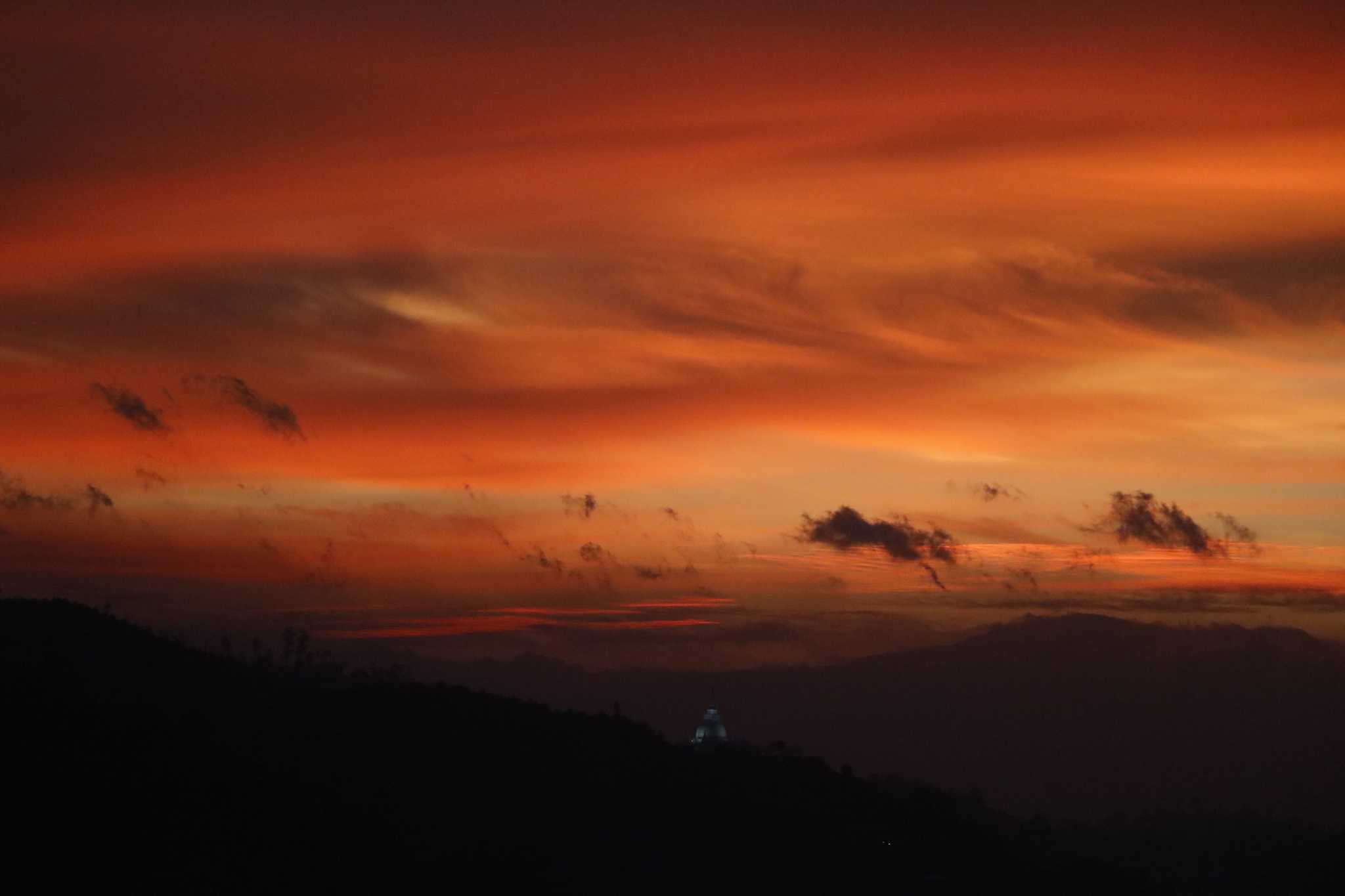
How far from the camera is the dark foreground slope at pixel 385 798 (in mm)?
91625

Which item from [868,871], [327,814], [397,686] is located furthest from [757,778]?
[327,814]

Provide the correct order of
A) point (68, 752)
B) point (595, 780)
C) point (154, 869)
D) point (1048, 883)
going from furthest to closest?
1. point (1048, 883)
2. point (595, 780)
3. point (68, 752)
4. point (154, 869)

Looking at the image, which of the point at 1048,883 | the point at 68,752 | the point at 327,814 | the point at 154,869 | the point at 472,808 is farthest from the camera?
the point at 1048,883

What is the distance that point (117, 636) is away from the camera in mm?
130000

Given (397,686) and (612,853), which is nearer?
(612,853)

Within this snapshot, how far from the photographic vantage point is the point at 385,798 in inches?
4402

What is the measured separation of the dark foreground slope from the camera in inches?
3607

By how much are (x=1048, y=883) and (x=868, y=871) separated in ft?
109

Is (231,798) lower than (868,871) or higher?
higher

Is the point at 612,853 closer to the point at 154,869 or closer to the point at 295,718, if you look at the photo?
the point at 295,718

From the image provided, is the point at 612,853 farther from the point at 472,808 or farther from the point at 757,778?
the point at 757,778

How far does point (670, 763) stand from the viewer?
491 feet

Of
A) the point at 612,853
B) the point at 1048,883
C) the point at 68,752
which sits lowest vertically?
the point at 1048,883

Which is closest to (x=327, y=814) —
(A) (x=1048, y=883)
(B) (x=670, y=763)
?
(B) (x=670, y=763)
